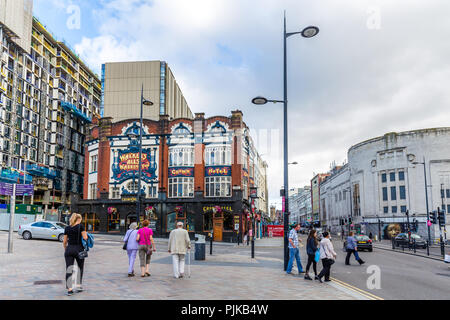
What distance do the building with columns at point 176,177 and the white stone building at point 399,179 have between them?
113ft

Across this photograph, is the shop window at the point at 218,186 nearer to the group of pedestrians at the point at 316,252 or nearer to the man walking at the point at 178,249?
the group of pedestrians at the point at 316,252

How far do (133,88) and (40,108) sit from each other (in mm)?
17433

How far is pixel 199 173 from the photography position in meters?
39.9

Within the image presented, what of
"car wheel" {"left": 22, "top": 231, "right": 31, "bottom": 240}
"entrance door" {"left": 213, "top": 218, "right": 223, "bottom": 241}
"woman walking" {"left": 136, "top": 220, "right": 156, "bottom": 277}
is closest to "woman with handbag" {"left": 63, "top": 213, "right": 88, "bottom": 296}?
"woman walking" {"left": 136, "top": 220, "right": 156, "bottom": 277}

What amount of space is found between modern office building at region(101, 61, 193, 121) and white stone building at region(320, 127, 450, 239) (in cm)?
4048

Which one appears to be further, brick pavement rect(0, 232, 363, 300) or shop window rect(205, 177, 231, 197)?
shop window rect(205, 177, 231, 197)

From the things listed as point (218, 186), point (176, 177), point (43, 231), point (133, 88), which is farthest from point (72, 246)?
point (133, 88)

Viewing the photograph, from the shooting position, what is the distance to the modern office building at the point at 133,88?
64875 millimetres

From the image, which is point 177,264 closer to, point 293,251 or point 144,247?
point 144,247

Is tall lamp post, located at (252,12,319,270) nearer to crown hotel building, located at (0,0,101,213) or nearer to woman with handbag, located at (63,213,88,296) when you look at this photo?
woman with handbag, located at (63,213,88,296)

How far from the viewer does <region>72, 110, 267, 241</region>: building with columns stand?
128ft

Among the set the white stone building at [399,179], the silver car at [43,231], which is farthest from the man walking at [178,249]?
the white stone building at [399,179]
